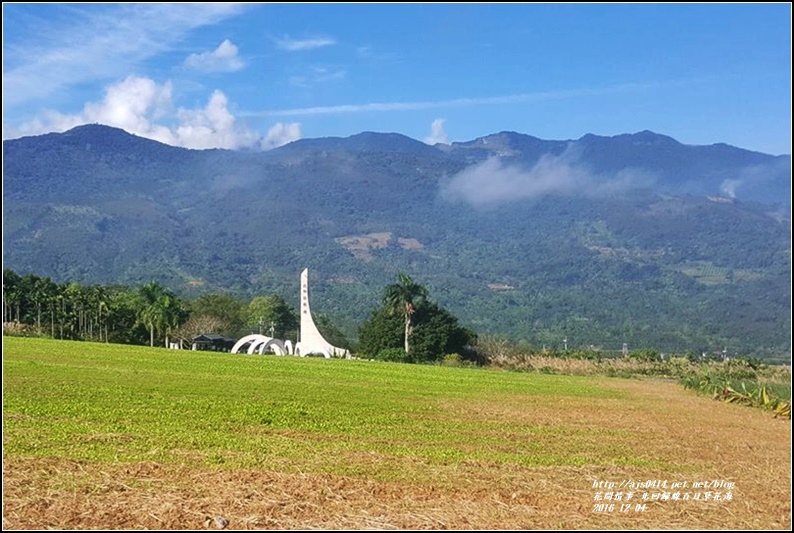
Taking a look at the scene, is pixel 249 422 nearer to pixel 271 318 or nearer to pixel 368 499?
pixel 368 499

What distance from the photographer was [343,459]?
12.1 metres

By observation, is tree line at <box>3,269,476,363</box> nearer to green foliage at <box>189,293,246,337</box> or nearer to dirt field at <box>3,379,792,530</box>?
green foliage at <box>189,293,246,337</box>

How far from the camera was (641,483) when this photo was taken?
11.1 metres

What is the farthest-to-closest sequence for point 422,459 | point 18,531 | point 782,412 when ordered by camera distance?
point 782,412 → point 422,459 → point 18,531

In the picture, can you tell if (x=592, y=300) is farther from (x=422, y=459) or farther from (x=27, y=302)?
(x=422, y=459)

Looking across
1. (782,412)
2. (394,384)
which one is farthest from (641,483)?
(394,384)

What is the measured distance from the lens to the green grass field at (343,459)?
8.80m

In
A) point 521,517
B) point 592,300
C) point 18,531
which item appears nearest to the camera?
point 18,531

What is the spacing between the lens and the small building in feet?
296

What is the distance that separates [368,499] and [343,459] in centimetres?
273

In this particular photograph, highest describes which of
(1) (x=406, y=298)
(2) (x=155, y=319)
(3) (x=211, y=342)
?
(1) (x=406, y=298)

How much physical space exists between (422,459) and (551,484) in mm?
2276

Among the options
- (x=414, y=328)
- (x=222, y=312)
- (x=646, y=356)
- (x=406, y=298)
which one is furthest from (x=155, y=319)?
(x=646, y=356)

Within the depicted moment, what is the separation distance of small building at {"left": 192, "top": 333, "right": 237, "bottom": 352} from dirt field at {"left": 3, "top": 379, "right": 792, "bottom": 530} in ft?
262
